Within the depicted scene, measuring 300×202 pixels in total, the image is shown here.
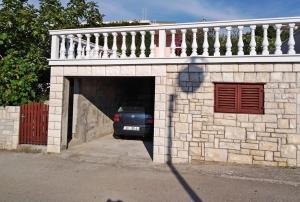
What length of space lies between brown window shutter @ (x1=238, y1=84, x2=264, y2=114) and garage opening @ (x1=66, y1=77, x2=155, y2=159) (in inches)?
114

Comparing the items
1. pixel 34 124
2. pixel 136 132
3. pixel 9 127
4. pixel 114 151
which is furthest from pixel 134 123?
pixel 9 127

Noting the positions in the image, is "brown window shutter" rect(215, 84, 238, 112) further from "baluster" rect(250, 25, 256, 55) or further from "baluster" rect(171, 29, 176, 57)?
"baluster" rect(171, 29, 176, 57)

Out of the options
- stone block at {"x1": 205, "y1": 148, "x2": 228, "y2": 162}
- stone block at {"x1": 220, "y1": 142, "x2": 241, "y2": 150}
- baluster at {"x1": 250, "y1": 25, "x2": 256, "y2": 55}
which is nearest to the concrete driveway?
stone block at {"x1": 205, "y1": 148, "x2": 228, "y2": 162}

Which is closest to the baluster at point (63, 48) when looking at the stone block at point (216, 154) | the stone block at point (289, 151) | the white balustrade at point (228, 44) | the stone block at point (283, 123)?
the white balustrade at point (228, 44)

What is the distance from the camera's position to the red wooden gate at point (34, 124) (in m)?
9.48

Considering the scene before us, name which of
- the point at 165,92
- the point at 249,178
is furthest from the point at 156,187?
the point at 165,92

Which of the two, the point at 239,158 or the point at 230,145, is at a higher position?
the point at 230,145

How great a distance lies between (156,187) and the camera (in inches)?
239

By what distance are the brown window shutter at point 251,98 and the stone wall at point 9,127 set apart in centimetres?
636

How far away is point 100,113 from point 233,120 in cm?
557

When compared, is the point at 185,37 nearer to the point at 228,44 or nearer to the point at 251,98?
the point at 228,44

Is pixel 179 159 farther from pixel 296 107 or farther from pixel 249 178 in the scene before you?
pixel 296 107

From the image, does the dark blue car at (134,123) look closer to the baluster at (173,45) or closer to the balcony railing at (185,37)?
the balcony railing at (185,37)

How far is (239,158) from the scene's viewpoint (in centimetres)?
764
